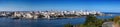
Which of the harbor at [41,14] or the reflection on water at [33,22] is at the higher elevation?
the harbor at [41,14]

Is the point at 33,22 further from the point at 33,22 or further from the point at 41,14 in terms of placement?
the point at 41,14

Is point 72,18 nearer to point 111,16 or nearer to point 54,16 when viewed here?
point 54,16

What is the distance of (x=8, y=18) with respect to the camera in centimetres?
Result: 553

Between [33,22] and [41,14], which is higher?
[41,14]

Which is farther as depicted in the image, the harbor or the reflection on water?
the harbor

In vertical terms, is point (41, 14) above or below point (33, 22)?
above

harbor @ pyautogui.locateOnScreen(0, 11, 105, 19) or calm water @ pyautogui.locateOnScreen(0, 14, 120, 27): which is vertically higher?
harbor @ pyautogui.locateOnScreen(0, 11, 105, 19)

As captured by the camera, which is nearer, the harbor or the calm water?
the calm water

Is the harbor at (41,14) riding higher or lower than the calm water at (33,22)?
higher

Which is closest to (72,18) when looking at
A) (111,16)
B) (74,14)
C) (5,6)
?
(74,14)

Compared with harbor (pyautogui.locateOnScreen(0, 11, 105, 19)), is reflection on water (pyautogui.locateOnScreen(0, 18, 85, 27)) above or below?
below

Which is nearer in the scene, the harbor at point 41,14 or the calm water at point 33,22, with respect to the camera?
the calm water at point 33,22

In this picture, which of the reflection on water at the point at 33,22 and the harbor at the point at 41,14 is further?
the harbor at the point at 41,14

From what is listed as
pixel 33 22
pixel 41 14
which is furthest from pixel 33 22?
pixel 41 14
